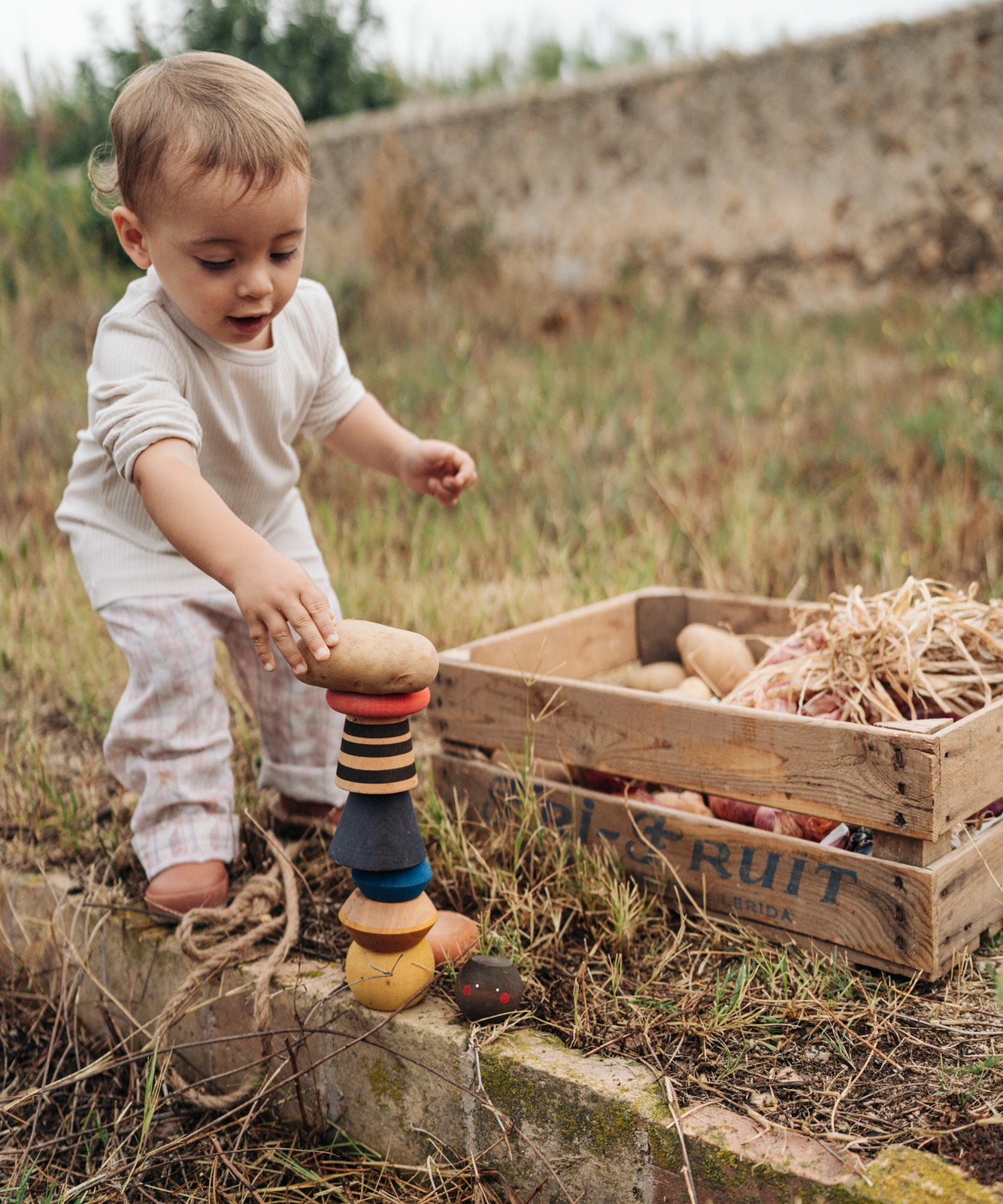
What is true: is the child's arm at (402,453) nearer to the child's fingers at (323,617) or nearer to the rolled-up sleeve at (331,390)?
the rolled-up sleeve at (331,390)

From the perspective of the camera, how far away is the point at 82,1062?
2.05 metres

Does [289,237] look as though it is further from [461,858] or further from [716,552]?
[716,552]

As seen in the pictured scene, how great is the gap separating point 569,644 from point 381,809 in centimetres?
96

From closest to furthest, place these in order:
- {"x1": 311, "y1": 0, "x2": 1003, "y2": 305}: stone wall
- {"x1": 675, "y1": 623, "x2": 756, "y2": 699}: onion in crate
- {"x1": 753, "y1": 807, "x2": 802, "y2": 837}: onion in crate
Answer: {"x1": 753, "y1": 807, "x2": 802, "y2": 837}: onion in crate < {"x1": 675, "y1": 623, "x2": 756, "y2": 699}: onion in crate < {"x1": 311, "y1": 0, "x2": 1003, "y2": 305}: stone wall

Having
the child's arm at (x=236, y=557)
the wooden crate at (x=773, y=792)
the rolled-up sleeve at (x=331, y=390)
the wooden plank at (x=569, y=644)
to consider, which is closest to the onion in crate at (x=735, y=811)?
the wooden crate at (x=773, y=792)

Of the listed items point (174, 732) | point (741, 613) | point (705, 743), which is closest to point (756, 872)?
point (705, 743)

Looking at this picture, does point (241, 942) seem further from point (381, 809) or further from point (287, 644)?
point (287, 644)

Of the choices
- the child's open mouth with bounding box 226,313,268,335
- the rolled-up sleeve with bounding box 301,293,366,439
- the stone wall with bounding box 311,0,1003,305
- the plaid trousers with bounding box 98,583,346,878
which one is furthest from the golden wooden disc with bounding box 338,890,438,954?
the stone wall with bounding box 311,0,1003,305

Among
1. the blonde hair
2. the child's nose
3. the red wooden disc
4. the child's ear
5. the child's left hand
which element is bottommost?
the red wooden disc

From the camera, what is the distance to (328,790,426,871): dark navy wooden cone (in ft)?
5.45

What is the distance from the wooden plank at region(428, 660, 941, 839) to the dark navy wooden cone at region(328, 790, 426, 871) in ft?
1.59

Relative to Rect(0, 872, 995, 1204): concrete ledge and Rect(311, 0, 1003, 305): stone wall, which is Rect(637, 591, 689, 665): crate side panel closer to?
Rect(0, 872, 995, 1204): concrete ledge

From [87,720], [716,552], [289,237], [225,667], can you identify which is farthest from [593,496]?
[289,237]

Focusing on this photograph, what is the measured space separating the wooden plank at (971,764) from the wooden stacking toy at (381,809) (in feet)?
2.58
